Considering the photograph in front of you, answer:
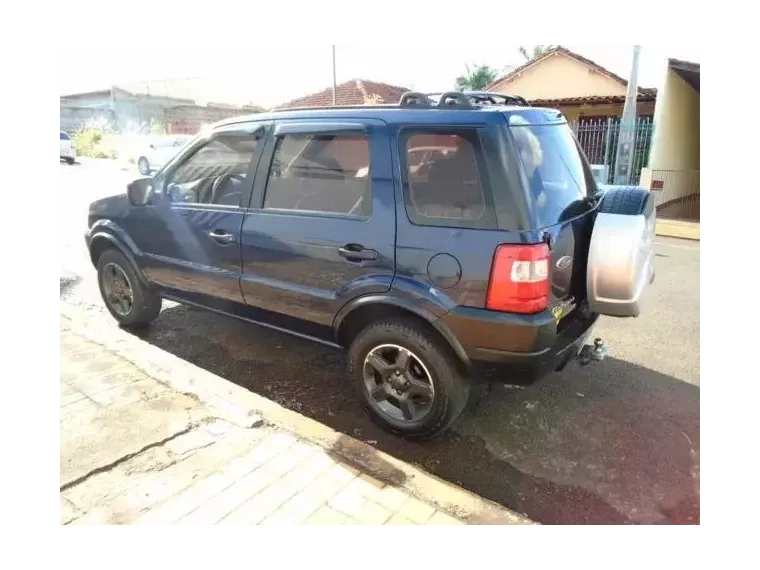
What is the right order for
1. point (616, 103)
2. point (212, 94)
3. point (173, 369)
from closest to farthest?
point (173, 369) < point (616, 103) < point (212, 94)

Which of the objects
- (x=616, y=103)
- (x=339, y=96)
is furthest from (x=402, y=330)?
(x=339, y=96)

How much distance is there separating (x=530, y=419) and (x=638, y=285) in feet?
3.27

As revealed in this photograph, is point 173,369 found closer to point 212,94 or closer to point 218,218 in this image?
point 218,218

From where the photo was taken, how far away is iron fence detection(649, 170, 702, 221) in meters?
10.5

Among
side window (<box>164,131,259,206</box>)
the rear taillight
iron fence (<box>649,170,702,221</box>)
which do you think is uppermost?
iron fence (<box>649,170,702,221</box>)

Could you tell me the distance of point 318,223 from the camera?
2994 mm

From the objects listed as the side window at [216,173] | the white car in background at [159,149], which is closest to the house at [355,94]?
the white car in background at [159,149]

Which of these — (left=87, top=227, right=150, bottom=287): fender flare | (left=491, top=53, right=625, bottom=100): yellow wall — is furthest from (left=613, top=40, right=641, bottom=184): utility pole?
(left=87, top=227, right=150, bottom=287): fender flare

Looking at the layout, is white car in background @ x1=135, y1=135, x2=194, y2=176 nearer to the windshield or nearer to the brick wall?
the brick wall

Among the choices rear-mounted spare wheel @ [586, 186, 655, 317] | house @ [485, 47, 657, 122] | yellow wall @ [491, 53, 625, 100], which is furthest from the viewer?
yellow wall @ [491, 53, 625, 100]

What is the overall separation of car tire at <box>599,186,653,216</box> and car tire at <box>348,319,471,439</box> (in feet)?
3.87

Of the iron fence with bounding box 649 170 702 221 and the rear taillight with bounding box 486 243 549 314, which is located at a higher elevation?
the iron fence with bounding box 649 170 702 221

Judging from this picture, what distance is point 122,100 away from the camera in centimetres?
3725

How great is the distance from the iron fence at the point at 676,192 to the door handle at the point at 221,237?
9.48 meters
